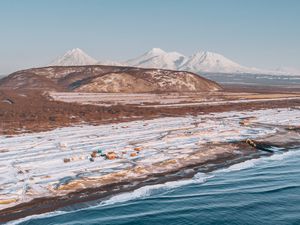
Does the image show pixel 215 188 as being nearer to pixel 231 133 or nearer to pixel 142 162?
pixel 142 162

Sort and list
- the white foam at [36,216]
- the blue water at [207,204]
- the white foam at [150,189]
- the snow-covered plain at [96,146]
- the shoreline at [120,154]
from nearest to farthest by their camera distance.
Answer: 1. the white foam at [36,216]
2. the blue water at [207,204]
3. the white foam at [150,189]
4. the shoreline at [120,154]
5. the snow-covered plain at [96,146]

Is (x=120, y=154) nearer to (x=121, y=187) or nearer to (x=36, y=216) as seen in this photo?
(x=121, y=187)

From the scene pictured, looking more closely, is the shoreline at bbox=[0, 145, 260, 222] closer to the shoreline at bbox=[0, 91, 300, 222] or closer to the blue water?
the shoreline at bbox=[0, 91, 300, 222]

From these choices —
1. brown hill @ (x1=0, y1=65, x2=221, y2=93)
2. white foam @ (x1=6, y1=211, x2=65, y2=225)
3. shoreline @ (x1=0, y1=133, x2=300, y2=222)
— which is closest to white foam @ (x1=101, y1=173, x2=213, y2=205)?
shoreline @ (x1=0, y1=133, x2=300, y2=222)

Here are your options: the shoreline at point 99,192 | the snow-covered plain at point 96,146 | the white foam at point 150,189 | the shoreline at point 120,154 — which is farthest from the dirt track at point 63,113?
the white foam at point 150,189

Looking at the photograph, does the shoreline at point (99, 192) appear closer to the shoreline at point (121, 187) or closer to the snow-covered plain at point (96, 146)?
the shoreline at point (121, 187)

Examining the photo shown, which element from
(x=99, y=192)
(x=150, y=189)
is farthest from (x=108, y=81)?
(x=99, y=192)
